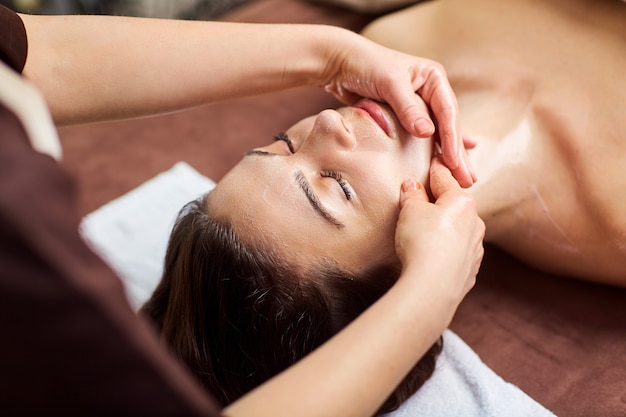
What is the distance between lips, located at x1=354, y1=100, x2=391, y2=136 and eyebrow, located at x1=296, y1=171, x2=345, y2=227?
181 millimetres

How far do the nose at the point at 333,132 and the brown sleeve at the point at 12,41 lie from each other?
20.4 inches

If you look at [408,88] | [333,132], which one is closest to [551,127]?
[408,88]

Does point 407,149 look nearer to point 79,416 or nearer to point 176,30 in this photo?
point 176,30

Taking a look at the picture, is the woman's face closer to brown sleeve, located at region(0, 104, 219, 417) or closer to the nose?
the nose

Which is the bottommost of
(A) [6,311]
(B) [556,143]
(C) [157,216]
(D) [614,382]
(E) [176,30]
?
(C) [157,216]

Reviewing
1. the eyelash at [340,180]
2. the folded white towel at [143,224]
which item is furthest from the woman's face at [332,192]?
the folded white towel at [143,224]

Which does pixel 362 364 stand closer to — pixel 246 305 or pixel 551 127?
pixel 246 305

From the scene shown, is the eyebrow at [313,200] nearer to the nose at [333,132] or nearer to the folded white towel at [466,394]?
the nose at [333,132]

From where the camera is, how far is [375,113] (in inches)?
45.1

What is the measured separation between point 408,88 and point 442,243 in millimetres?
414

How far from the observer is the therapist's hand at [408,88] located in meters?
1.12

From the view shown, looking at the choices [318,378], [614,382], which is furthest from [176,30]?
[614,382]

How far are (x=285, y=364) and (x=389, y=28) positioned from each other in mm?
946

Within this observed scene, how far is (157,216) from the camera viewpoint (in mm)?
1650
